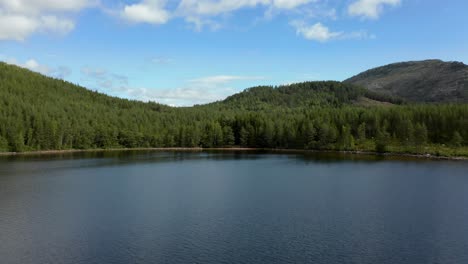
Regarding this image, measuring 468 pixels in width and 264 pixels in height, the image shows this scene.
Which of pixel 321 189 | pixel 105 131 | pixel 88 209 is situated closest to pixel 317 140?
pixel 105 131

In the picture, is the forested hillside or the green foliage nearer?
the green foliage

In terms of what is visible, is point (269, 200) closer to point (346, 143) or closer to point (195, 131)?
point (346, 143)

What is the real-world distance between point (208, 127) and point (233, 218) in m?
139

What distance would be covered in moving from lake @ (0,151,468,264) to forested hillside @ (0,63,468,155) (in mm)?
62718

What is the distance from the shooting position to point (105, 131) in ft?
524

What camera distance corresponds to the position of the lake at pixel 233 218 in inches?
1275

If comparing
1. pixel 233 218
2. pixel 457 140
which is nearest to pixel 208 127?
pixel 457 140

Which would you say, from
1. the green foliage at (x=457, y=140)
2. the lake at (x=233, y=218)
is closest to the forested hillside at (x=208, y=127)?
the green foliage at (x=457, y=140)

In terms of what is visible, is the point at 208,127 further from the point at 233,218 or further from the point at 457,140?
the point at 233,218

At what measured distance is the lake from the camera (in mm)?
32375

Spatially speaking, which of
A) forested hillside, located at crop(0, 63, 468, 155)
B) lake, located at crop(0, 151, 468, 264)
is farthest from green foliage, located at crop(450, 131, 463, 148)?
lake, located at crop(0, 151, 468, 264)

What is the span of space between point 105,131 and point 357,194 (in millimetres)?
120418

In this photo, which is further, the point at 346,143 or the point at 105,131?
the point at 105,131

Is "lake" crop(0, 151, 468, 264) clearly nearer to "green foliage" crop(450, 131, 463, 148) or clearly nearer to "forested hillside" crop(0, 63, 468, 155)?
"green foliage" crop(450, 131, 463, 148)
